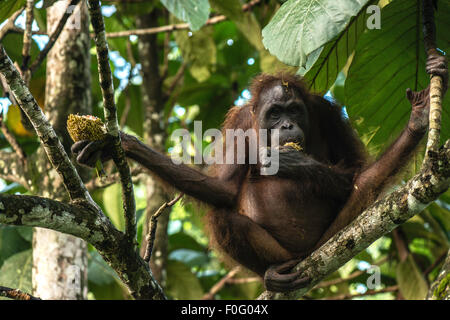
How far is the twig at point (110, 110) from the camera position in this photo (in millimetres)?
2508

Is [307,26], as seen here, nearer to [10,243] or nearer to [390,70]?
[390,70]

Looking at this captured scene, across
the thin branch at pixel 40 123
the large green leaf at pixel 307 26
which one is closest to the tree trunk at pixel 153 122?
the thin branch at pixel 40 123

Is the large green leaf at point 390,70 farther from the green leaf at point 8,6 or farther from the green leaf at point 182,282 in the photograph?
the green leaf at point 182,282

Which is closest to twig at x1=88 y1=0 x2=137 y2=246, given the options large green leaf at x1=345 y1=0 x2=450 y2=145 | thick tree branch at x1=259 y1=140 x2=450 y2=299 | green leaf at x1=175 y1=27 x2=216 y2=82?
thick tree branch at x1=259 y1=140 x2=450 y2=299

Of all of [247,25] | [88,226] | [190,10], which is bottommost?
[88,226]

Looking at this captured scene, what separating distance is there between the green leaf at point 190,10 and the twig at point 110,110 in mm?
1211

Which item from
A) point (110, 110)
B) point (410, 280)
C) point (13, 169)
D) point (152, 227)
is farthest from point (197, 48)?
point (110, 110)

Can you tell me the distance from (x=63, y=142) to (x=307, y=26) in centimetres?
232

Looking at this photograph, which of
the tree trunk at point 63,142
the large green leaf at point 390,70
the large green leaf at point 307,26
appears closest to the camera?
the large green leaf at point 307,26

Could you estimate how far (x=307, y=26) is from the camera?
2770 millimetres

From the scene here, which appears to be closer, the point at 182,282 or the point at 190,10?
the point at 190,10

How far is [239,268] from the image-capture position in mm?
4438
